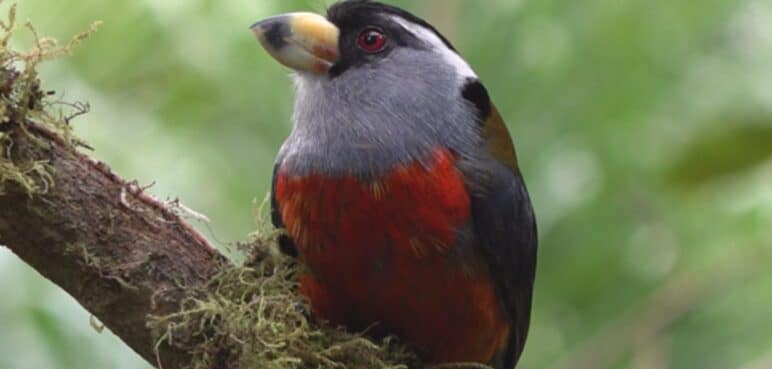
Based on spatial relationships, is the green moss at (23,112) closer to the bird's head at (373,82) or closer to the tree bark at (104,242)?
the tree bark at (104,242)

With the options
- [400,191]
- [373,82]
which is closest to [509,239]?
[400,191]

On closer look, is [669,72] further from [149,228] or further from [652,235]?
[149,228]

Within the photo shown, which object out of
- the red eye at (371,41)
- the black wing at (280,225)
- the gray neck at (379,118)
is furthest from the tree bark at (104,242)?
the red eye at (371,41)

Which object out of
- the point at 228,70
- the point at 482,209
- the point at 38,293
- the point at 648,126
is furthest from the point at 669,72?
the point at 38,293

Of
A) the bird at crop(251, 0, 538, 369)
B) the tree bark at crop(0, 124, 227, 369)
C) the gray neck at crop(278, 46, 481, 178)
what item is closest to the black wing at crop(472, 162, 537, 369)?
the bird at crop(251, 0, 538, 369)

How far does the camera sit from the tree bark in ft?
8.85

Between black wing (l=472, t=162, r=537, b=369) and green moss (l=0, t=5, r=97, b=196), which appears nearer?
green moss (l=0, t=5, r=97, b=196)

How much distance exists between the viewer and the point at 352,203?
3.29 meters


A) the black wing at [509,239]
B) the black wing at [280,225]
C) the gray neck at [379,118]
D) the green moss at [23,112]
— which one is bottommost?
the black wing at [509,239]

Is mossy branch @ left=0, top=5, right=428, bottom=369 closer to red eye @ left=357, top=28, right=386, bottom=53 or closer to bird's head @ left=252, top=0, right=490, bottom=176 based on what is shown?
bird's head @ left=252, top=0, right=490, bottom=176

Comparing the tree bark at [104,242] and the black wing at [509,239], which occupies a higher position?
the tree bark at [104,242]

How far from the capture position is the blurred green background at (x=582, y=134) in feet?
15.5

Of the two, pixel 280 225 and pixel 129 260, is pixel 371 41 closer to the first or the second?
pixel 280 225

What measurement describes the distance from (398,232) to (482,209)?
1.06ft
